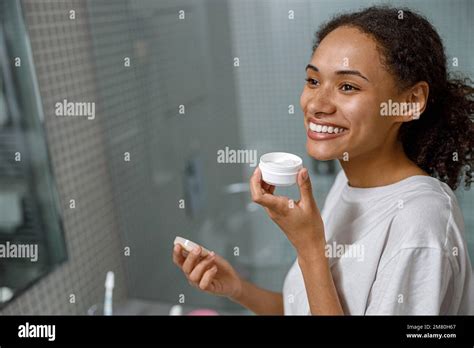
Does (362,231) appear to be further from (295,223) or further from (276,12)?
(276,12)

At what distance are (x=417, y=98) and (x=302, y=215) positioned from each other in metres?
0.21

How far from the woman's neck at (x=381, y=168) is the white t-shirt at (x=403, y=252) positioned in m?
0.01

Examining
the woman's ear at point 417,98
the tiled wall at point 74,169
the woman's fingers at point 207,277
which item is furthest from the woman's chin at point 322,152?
the tiled wall at point 74,169

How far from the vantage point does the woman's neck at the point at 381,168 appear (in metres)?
0.68

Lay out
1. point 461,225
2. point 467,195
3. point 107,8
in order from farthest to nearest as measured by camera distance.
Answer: point 107,8 → point 467,195 → point 461,225

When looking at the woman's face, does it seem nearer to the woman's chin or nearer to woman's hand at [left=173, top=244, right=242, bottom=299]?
the woman's chin

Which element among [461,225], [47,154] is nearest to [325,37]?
[461,225]

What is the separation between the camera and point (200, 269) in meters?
0.74

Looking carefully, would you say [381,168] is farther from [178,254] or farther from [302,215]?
[178,254]

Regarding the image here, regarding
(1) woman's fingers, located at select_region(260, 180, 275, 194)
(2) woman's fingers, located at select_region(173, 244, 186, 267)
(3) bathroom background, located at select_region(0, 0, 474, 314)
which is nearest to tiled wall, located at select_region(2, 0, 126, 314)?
(3) bathroom background, located at select_region(0, 0, 474, 314)

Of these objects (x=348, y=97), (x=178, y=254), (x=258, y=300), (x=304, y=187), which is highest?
(x=348, y=97)

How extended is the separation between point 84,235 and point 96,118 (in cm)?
23

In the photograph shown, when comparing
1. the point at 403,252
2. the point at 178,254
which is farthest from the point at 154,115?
the point at 403,252

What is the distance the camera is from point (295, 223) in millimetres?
674
